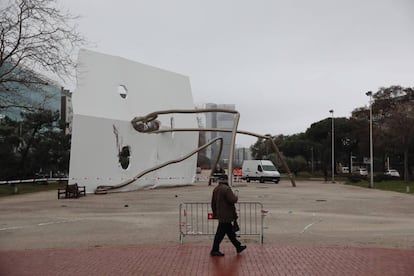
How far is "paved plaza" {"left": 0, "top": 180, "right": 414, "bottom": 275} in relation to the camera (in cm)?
833

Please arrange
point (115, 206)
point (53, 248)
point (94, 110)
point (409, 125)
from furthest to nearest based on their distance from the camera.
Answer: point (409, 125) → point (94, 110) → point (115, 206) → point (53, 248)

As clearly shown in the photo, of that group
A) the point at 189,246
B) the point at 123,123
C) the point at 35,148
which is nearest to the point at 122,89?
the point at 123,123

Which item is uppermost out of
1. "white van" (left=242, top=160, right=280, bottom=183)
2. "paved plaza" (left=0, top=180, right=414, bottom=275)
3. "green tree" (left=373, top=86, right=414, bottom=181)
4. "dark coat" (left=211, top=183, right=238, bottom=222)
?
"green tree" (left=373, top=86, right=414, bottom=181)

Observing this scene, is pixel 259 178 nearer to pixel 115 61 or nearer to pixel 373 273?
pixel 115 61

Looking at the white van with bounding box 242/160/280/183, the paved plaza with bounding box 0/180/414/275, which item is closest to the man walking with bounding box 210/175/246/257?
the paved plaza with bounding box 0/180/414/275

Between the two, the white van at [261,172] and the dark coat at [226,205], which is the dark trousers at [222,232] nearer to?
the dark coat at [226,205]

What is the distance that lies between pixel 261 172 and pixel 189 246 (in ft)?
125

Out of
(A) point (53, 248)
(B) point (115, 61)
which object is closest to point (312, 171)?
(B) point (115, 61)

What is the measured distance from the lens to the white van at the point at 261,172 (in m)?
47.6

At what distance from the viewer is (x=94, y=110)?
30.2 metres

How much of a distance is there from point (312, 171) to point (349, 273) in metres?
72.3

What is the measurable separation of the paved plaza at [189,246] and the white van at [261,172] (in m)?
29.3

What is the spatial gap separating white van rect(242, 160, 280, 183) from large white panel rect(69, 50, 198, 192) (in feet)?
34.1

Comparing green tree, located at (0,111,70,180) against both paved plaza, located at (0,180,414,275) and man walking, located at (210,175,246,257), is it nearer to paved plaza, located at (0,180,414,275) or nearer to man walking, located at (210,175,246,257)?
paved plaza, located at (0,180,414,275)
